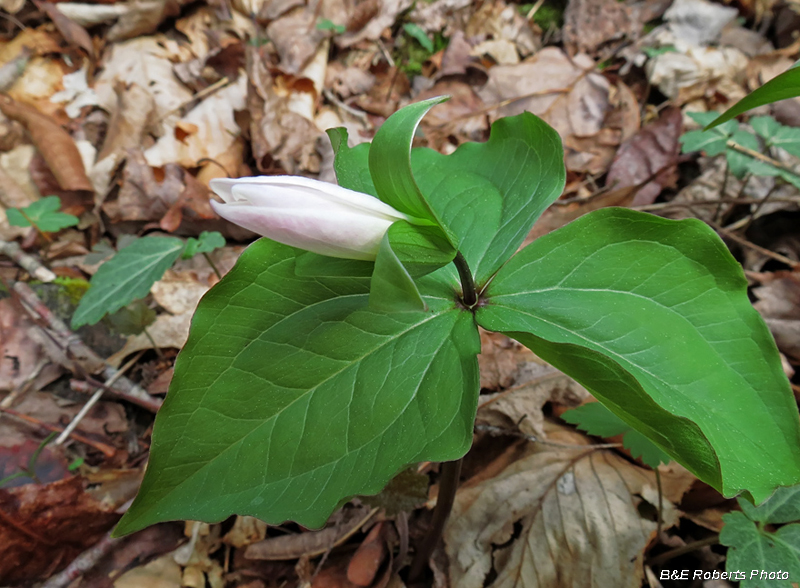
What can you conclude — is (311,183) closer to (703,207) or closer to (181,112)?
(703,207)

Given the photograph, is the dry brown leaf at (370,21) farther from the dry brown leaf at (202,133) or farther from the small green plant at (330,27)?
the dry brown leaf at (202,133)

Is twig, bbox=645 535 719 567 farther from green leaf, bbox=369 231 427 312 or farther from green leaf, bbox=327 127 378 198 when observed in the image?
green leaf, bbox=327 127 378 198

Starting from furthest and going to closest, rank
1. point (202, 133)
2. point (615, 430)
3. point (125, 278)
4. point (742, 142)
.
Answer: point (202, 133) → point (742, 142) → point (125, 278) → point (615, 430)

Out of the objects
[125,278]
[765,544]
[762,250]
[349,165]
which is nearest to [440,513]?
[765,544]

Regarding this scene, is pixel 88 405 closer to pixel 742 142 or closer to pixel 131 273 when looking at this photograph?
pixel 131 273

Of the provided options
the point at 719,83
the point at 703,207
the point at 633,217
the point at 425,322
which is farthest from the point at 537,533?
the point at 719,83

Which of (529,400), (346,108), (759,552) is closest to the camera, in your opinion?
(759,552)

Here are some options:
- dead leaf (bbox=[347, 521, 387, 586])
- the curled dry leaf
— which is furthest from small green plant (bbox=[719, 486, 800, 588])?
the curled dry leaf
